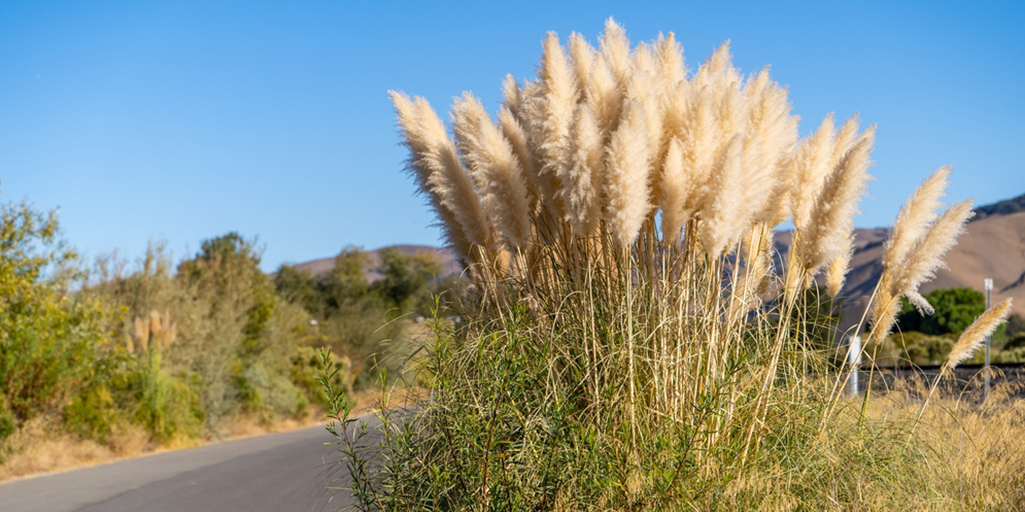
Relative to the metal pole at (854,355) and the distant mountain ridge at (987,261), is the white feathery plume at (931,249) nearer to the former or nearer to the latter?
the metal pole at (854,355)

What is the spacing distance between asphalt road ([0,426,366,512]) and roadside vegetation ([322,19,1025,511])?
1.50 m

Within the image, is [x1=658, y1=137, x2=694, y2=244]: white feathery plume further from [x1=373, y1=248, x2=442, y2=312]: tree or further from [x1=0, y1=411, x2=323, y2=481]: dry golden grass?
[x1=373, y1=248, x2=442, y2=312]: tree

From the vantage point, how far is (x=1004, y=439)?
5.07 metres

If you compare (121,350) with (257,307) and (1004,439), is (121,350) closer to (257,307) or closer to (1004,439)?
(257,307)

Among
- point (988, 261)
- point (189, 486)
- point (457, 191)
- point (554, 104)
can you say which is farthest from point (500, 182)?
point (988, 261)

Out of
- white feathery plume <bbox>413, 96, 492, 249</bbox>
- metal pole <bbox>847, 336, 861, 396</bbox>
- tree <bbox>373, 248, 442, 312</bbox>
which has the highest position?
tree <bbox>373, 248, 442, 312</bbox>

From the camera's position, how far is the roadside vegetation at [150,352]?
1096 cm

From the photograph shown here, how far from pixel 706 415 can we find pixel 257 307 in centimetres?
1943

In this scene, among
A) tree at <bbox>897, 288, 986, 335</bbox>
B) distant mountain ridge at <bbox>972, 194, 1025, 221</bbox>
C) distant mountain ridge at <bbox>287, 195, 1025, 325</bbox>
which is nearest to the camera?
tree at <bbox>897, 288, 986, 335</bbox>

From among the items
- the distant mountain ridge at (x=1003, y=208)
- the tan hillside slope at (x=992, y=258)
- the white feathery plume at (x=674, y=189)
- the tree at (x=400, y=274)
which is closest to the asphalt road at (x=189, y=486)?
the white feathery plume at (x=674, y=189)

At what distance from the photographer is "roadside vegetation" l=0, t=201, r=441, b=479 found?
1096 cm

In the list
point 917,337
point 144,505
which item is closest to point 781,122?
point 144,505

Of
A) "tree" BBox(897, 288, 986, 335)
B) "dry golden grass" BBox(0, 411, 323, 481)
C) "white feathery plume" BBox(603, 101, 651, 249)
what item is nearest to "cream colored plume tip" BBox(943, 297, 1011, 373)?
"white feathery plume" BBox(603, 101, 651, 249)

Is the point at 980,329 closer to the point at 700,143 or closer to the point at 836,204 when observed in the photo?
the point at 836,204
